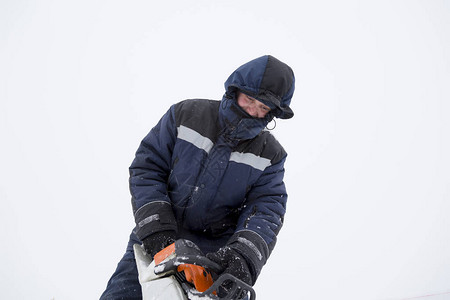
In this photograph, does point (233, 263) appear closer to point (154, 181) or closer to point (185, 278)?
point (185, 278)

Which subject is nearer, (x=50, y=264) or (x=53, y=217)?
(x=50, y=264)

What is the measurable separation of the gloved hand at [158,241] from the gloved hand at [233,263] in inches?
7.9

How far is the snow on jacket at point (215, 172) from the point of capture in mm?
1396

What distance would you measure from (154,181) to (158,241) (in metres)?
0.31

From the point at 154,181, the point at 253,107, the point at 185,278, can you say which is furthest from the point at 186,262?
the point at 253,107

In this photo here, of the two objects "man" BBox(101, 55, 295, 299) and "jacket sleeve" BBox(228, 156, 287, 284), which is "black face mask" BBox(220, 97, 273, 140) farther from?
"jacket sleeve" BBox(228, 156, 287, 284)

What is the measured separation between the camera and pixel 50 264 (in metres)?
12.6

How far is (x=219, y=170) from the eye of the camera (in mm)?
1413

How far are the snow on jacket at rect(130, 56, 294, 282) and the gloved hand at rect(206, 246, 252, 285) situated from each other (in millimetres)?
113

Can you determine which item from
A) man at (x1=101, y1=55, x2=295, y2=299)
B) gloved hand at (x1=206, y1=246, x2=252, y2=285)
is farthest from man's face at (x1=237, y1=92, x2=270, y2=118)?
gloved hand at (x1=206, y1=246, x2=252, y2=285)

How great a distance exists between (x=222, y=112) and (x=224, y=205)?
52 cm

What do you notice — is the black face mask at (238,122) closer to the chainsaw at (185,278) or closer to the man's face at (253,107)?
the man's face at (253,107)

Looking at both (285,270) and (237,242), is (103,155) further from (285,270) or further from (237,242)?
(237,242)

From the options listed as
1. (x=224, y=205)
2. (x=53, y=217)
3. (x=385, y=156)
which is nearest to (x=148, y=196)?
(x=224, y=205)
